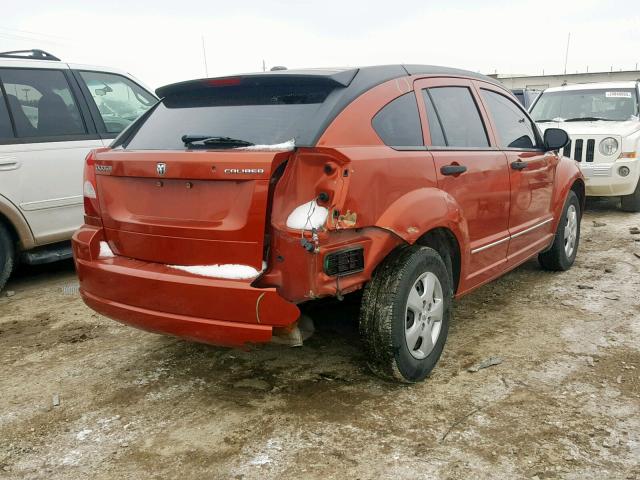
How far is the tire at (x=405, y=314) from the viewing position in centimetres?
290

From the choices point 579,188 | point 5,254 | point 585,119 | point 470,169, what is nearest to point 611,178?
point 585,119

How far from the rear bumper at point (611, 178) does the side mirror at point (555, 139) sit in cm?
331

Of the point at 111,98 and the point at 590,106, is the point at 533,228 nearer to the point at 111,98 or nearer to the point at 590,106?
the point at 111,98

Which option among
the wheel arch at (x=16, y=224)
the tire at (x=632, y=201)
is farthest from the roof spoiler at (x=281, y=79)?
the tire at (x=632, y=201)

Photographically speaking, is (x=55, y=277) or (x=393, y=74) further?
(x=55, y=277)

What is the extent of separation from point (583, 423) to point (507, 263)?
157 cm

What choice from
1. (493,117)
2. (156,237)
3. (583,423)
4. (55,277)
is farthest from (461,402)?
(55,277)

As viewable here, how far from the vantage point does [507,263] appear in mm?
4160

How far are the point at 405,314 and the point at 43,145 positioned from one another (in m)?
3.67

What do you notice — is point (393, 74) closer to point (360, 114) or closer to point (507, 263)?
point (360, 114)

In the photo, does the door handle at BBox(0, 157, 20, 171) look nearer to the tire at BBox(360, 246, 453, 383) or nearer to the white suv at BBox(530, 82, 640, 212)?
the tire at BBox(360, 246, 453, 383)

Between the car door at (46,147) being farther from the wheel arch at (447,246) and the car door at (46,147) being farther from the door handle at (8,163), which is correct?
the wheel arch at (447,246)

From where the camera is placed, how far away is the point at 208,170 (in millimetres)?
2689

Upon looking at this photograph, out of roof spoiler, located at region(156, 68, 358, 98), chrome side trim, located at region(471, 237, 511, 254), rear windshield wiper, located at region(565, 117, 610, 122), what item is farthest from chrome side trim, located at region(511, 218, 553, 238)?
rear windshield wiper, located at region(565, 117, 610, 122)
